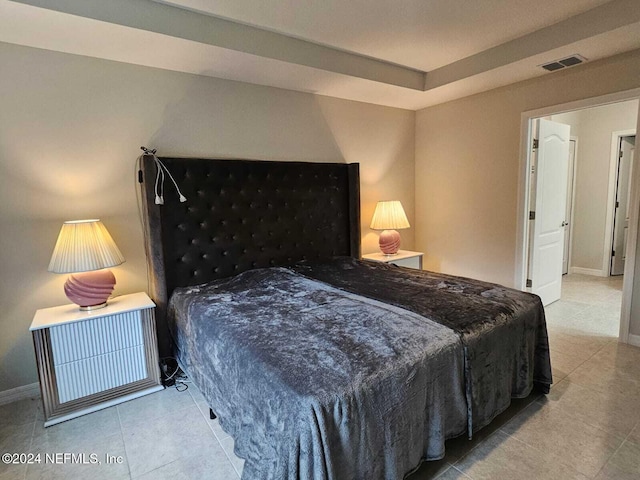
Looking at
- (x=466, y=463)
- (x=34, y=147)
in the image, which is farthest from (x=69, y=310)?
(x=466, y=463)

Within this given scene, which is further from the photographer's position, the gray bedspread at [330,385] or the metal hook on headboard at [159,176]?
the metal hook on headboard at [159,176]

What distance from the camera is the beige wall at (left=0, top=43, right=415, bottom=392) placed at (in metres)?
2.25

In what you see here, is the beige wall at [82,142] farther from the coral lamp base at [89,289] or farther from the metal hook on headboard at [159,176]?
the coral lamp base at [89,289]

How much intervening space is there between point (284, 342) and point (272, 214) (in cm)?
173

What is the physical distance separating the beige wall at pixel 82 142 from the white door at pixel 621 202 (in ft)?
16.2

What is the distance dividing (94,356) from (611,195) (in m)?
6.39

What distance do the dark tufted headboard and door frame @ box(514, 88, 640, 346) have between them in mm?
1639

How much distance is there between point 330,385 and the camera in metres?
1.28

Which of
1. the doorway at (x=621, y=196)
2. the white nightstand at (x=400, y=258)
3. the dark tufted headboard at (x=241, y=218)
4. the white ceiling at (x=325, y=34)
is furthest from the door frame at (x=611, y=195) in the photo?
the dark tufted headboard at (x=241, y=218)

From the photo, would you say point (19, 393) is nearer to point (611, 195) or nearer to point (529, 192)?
point (529, 192)

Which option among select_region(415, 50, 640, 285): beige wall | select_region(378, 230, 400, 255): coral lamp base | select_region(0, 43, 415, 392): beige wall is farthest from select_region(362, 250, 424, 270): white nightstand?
select_region(0, 43, 415, 392): beige wall

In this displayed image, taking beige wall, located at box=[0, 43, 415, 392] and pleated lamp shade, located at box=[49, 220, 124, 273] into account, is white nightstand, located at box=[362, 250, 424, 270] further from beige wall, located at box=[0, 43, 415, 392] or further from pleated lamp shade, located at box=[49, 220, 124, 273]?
pleated lamp shade, located at box=[49, 220, 124, 273]

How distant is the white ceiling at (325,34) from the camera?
6.84ft

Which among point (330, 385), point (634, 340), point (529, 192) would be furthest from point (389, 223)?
point (330, 385)
